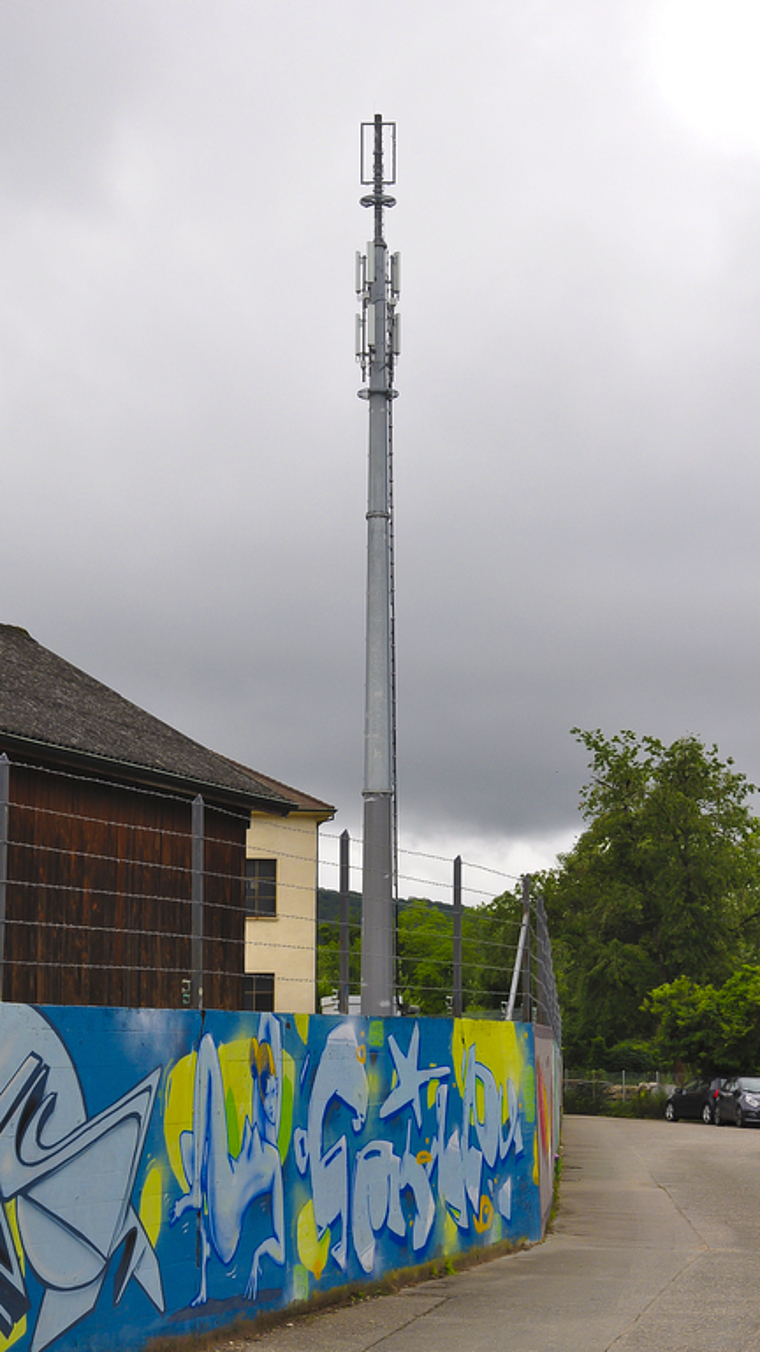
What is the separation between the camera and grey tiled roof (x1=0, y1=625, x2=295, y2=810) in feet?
48.1

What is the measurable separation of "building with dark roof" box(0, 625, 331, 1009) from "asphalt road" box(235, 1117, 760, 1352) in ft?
14.3

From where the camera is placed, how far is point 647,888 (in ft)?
209

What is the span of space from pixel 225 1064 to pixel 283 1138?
887 mm

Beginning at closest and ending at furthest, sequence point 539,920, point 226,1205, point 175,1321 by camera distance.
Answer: point 175,1321 → point 226,1205 → point 539,920

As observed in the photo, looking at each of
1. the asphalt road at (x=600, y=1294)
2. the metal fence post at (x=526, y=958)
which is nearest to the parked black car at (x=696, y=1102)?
the asphalt road at (x=600, y=1294)

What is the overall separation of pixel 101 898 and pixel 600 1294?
23.6 ft

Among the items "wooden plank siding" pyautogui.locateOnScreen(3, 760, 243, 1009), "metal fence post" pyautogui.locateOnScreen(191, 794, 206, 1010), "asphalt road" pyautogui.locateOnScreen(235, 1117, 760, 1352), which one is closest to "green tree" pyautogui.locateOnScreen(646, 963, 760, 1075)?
"asphalt road" pyautogui.locateOnScreen(235, 1117, 760, 1352)

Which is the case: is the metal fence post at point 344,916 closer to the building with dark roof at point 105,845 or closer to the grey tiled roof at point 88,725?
the building with dark roof at point 105,845

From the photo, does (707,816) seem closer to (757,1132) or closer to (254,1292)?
(757,1132)

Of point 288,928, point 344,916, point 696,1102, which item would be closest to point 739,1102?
point 696,1102

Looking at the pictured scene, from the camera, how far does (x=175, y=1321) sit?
23.3ft

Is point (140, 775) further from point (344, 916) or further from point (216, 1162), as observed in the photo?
point (216, 1162)

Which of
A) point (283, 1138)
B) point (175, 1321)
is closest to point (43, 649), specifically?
point (283, 1138)

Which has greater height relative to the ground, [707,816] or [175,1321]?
[707,816]
